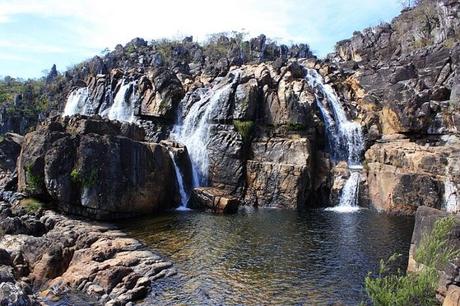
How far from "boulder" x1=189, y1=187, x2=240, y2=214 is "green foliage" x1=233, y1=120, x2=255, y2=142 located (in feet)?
19.1

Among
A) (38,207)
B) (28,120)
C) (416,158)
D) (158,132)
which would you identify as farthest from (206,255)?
(28,120)

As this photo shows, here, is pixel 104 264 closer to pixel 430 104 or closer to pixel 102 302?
pixel 102 302

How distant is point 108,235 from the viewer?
2489cm

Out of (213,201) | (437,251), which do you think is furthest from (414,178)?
(437,251)

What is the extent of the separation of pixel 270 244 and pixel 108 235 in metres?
9.15

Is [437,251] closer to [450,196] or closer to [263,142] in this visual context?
[450,196]

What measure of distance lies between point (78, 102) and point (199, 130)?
24169 millimetres

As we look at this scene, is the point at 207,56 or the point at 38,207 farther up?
the point at 207,56

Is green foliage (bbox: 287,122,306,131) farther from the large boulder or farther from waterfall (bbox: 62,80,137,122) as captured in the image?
waterfall (bbox: 62,80,137,122)

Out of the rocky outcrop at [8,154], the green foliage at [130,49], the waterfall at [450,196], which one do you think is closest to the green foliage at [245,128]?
the waterfall at [450,196]

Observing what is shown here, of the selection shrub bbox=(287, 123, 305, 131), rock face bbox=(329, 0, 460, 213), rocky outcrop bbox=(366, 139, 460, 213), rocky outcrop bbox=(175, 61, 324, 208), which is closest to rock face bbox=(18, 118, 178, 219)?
rocky outcrop bbox=(175, 61, 324, 208)

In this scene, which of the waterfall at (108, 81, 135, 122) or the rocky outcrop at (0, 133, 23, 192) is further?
the waterfall at (108, 81, 135, 122)

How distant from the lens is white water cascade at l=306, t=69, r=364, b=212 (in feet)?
117

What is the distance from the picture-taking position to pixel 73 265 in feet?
69.1
